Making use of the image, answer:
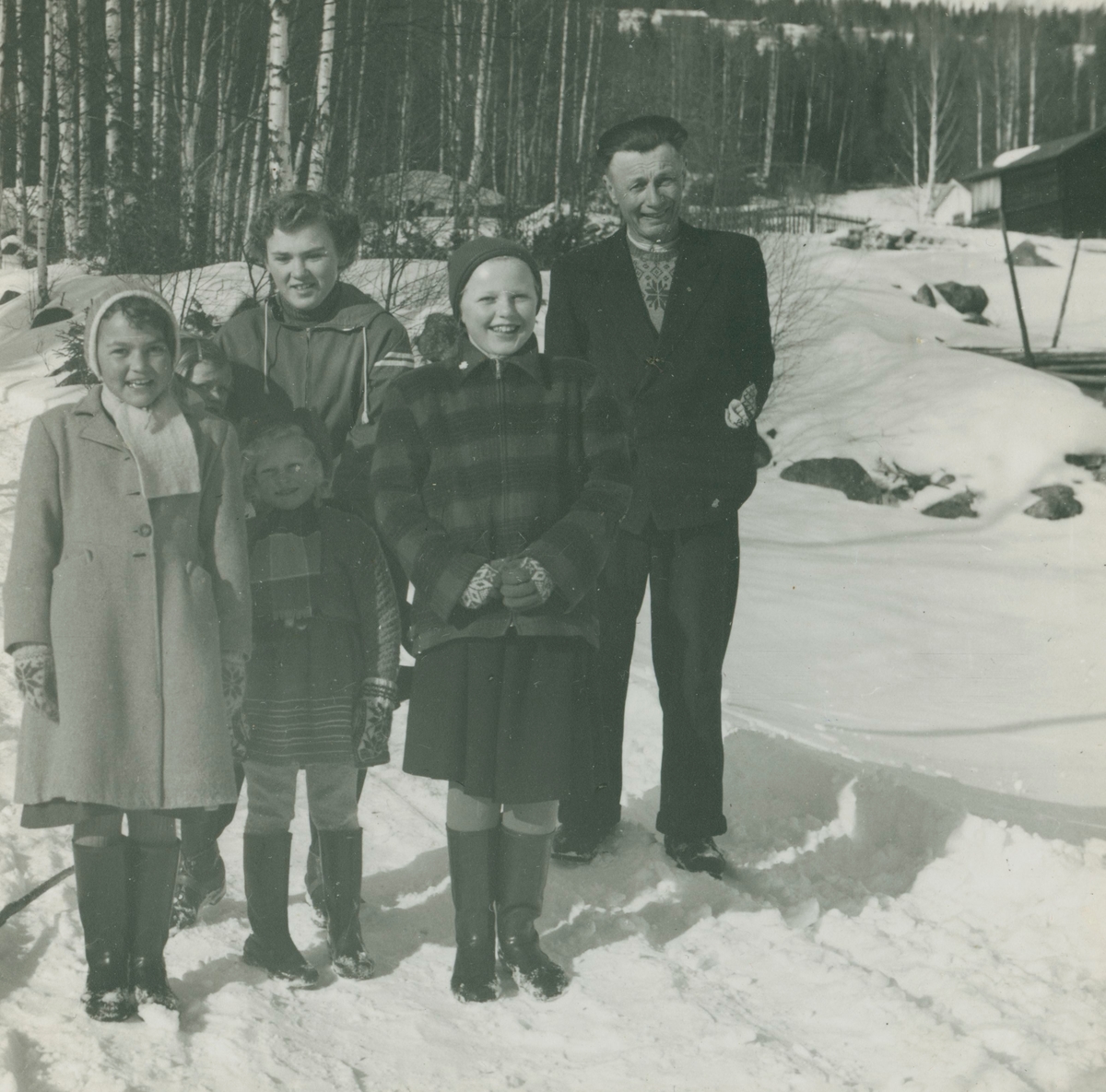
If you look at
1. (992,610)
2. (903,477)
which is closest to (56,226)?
(903,477)

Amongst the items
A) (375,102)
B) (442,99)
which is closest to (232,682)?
(442,99)

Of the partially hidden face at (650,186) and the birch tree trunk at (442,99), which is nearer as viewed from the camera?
the partially hidden face at (650,186)

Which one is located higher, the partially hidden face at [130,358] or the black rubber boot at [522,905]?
the partially hidden face at [130,358]

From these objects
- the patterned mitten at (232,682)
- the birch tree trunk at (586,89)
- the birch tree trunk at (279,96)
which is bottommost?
the patterned mitten at (232,682)

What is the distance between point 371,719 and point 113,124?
1544 centimetres

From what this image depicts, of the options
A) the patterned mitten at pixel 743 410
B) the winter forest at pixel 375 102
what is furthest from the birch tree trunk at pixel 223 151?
the patterned mitten at pixel 743 410

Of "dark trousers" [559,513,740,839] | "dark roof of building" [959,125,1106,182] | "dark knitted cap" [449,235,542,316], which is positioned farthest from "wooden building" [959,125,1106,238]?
"dark knitted cap" [449,235,542,316]

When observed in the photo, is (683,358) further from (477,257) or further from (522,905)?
(522,905)

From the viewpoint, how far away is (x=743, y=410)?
11.4ft

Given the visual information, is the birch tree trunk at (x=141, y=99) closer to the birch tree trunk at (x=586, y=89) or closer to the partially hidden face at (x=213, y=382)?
the birch tree trunk at (x=586, y=89)

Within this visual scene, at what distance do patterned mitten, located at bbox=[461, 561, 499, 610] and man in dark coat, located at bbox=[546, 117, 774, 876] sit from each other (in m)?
0.88

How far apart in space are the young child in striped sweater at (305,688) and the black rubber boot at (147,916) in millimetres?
250

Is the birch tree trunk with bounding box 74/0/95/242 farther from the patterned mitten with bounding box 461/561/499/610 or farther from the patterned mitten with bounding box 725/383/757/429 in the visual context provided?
the patterned mitten with bounding box 461/561/499/610

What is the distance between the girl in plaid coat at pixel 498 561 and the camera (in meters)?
2.79
